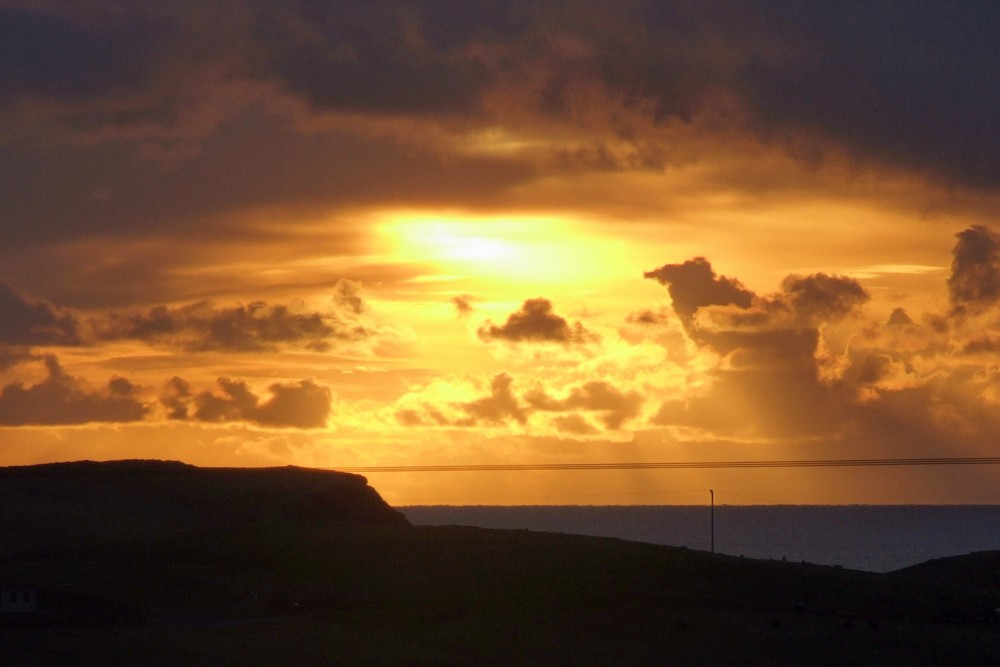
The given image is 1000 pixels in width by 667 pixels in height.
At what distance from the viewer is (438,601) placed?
315 ft

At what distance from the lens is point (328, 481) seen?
537 feet

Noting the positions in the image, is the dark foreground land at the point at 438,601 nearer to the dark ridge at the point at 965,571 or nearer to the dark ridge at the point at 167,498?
the dark ridge at the point at 965,571

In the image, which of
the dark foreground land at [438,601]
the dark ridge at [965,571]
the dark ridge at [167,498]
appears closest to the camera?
the dark foreground land at [438,601]

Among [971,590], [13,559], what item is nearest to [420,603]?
[13,559]

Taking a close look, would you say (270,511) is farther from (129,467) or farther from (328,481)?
(129,467)

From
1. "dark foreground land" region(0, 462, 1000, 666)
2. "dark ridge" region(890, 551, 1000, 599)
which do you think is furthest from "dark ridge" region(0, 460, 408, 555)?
"dark ridge" region(890, 551, 1000, 599)

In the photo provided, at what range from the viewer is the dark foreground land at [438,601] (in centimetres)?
8012

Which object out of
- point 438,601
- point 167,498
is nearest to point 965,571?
point 438,601

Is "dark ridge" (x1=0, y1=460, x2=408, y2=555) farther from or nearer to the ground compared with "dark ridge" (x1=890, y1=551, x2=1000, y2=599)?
farther from the ground

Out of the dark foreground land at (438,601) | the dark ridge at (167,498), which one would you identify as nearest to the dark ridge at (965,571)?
the dark foreground land at (438,601)

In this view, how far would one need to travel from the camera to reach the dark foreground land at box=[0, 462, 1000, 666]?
80.1 metres

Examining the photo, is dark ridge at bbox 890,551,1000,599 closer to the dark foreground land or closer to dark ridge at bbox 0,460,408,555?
the dark foreground land

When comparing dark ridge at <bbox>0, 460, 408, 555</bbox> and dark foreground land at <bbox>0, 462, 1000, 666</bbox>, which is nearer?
dark foreground land at <bbox>0, 462, 1000, 666</bbox>

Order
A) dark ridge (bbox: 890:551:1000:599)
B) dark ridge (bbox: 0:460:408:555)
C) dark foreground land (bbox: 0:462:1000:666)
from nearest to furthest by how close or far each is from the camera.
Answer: dark foreground land (bbox: 0:462:1000:666) < dark ridge (bbox: 890:551:1000:599) < dark ridge (bbox: 0:460:408:555)
